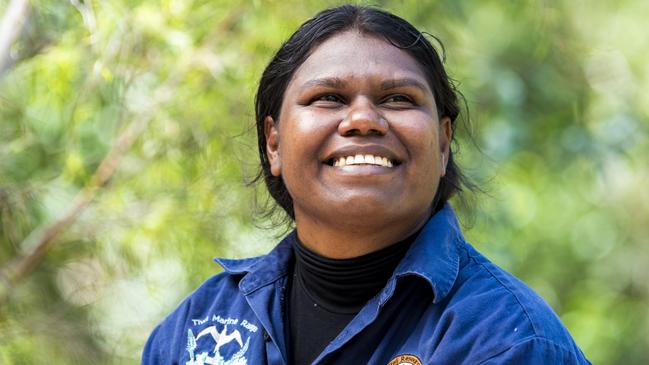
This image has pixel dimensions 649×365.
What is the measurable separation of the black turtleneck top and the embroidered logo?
4.6 inches

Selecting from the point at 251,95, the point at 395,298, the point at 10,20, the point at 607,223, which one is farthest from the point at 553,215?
the point at 395,298

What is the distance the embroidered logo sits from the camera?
2537 millimetres

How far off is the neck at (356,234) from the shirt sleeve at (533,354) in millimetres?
441

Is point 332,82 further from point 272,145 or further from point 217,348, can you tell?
point 217,348

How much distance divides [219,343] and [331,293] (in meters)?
0.30

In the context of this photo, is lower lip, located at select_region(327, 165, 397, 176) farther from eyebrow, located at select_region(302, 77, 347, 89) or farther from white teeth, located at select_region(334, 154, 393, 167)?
eyebrow, located at select_region(302, 77, 347, 89)

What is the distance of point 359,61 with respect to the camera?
2432 mm

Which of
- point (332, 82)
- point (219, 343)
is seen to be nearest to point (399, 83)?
point (332, 82)

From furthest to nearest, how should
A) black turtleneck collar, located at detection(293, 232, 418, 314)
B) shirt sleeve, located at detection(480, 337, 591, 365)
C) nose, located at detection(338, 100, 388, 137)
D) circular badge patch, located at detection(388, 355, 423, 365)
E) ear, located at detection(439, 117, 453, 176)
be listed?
ear, located at detection(439, 117, 453, 176)
black turtleneck collar, located at detection(293, 232, 418, 314)
nose, located at detection(338, 100, 388, 137)
circular badge patch, located at detection(388, 355, 423, 365)
shirt sleeve, located at detection(480, 337, 591, 365)

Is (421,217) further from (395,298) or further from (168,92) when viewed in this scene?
(168,92)

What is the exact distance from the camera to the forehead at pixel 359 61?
7.91ft

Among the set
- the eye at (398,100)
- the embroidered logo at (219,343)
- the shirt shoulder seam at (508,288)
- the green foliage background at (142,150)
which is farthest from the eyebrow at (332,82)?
the green foliage background at (142,150)

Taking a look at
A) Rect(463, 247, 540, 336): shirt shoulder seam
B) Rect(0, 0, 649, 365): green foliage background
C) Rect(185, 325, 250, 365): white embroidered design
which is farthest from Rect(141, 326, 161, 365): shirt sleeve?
Rect(0, 0, 649, 365): green foliage background

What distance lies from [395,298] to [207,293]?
0.61 m
